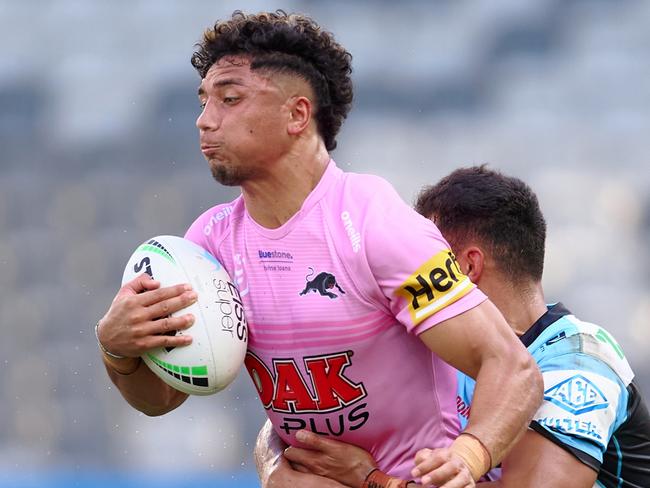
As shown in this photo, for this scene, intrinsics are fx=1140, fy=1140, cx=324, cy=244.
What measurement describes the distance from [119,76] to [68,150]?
0.72m

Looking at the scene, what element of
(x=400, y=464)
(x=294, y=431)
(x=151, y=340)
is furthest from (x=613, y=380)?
(x=151, y=340)

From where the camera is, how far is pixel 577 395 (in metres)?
3.45

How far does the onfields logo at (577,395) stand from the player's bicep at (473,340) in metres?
0.39

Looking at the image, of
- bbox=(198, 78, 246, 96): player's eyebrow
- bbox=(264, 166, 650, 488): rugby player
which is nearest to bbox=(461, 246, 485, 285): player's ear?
bbox=(264, 166, 650, 488): rugby player

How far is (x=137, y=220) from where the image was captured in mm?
8008

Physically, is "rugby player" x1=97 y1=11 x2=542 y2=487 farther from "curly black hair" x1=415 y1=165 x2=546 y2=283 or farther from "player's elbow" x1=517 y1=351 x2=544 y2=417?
"curly black hair" x1=415 y1=165 x2=546 y2=283

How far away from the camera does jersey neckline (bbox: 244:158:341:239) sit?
11.2 ft

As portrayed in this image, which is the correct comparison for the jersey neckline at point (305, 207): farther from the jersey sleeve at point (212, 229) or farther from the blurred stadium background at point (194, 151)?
the blurred stadium background at point (194, 151)

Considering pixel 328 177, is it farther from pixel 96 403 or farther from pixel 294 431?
pixel 96 403

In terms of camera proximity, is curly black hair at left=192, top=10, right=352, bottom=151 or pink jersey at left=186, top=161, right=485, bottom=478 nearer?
pink jersey at left=186, top=161, right=485, bottom=478

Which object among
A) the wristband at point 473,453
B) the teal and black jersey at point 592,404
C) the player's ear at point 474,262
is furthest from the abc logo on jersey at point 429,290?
the player's ear at point 474,262

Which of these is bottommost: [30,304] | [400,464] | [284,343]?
[400,464]

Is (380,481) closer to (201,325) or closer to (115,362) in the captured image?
(201,325)

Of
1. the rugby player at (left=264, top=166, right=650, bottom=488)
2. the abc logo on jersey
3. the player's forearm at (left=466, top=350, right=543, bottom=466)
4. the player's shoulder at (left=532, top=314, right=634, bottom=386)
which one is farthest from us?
the player's shoulder at (left=532, top=314, right=634, bottom=386)
